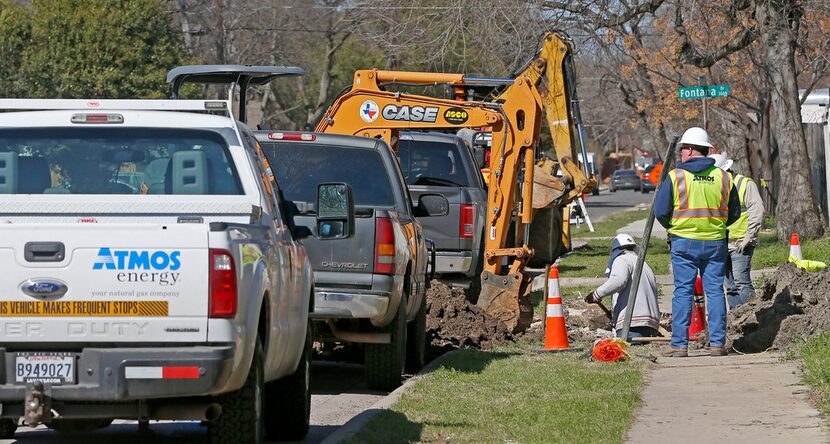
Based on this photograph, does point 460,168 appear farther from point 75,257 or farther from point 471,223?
point 75,257

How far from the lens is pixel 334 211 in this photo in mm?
8719

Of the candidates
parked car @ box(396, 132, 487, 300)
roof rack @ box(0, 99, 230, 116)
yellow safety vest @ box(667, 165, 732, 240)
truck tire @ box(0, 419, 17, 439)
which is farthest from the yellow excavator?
roof rack @ box(0, 99, 230, 116)

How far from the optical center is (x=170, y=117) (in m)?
7.73

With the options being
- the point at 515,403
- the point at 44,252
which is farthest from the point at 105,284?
the point at 515,403

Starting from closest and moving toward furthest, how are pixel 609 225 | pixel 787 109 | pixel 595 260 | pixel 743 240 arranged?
pixel 743 240 < pixel 787 109 < pixel 595 260 < pixel 609 225

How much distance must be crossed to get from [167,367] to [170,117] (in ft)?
6.14

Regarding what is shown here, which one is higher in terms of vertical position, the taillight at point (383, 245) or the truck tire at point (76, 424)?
the taillight at point (383, 245)

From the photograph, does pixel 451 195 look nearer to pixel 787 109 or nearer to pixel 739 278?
pixel 739 278

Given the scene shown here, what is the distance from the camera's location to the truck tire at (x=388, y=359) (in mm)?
10930

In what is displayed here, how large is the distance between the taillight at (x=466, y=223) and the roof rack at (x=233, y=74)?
8.44ft

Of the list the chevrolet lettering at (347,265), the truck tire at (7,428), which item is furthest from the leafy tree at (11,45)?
the truck tire at (7,428)

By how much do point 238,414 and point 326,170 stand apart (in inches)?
193

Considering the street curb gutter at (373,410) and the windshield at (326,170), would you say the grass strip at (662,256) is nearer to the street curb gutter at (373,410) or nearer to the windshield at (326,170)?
the street curb gutter at (373,410)

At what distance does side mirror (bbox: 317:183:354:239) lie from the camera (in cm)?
868
